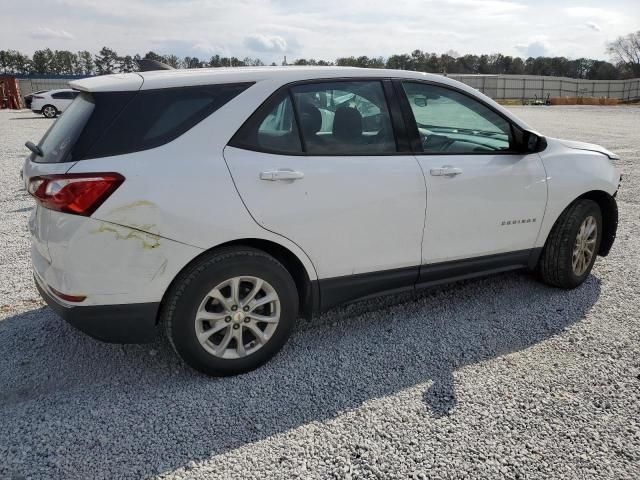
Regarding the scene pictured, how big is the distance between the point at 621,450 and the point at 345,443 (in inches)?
52.3

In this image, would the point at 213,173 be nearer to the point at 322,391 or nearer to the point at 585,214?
the point at 322,391

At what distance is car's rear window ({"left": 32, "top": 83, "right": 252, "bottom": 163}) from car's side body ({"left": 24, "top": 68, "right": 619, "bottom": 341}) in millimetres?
49

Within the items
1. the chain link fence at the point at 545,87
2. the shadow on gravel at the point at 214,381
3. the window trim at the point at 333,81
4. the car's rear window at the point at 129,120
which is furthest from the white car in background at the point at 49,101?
the chain link fence at the point at 545,87

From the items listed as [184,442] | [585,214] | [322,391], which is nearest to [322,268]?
[322,391]

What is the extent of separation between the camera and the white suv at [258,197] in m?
2.64

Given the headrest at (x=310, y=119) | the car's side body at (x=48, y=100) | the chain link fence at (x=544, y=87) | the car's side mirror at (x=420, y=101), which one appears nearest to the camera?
the headrest at (x=310, y=119)

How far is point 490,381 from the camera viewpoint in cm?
305

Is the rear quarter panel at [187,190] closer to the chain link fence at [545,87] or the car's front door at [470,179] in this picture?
the car's front door at [470,179]

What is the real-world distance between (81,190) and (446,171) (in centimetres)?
222

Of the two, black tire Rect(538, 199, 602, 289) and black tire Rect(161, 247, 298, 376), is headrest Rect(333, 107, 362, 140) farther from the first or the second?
black tire Rect(538, 199, 602, 289)

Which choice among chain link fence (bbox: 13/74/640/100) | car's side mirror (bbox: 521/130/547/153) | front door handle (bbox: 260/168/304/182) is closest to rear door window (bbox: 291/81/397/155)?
front door handle (bbox: 260/168/304/182)

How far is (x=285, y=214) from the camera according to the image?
294 cm

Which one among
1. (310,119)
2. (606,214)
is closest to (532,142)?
(606,214)

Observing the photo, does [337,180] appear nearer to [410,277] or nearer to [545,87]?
[410,277]
